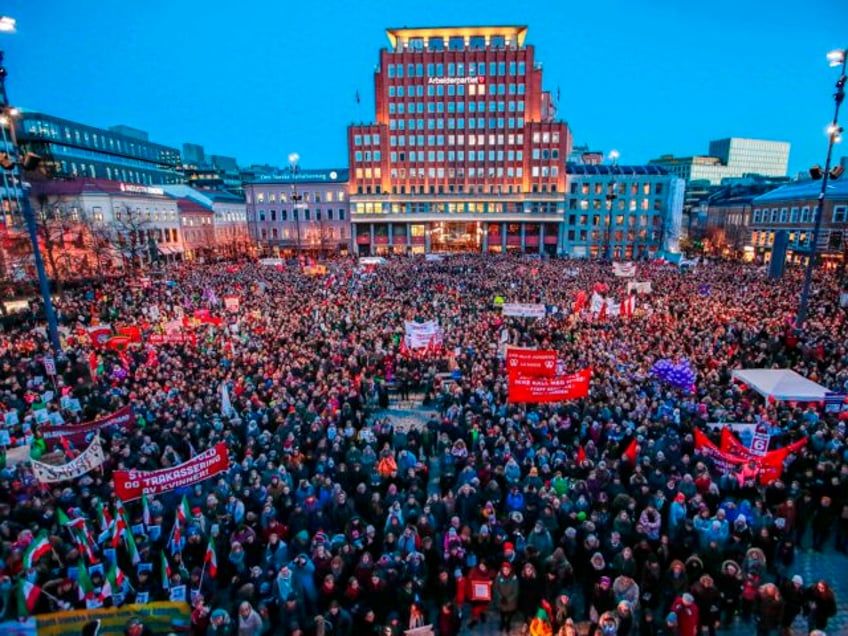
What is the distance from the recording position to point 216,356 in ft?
58.0

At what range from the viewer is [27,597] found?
256 inches

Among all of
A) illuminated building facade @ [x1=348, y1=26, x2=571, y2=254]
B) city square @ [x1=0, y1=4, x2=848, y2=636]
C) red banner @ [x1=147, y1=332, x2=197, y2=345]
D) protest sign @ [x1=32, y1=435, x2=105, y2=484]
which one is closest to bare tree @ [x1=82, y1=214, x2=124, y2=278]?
city square @ [x1=0, y1=4, x2=848, y2=636]

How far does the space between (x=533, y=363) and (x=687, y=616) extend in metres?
7.63

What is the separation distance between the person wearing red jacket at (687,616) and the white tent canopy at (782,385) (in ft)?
27.2

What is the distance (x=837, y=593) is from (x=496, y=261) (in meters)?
39.9

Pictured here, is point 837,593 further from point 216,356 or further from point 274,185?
point 274,185

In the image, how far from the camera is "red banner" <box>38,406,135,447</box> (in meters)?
10.5

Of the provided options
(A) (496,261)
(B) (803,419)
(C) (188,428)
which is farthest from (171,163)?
(B) (803,419)

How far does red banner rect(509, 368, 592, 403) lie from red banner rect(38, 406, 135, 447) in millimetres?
9095

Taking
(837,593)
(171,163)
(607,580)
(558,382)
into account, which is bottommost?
(837,593)

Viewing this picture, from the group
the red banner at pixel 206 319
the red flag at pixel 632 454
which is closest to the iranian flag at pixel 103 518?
the red flag at pixel 632 454

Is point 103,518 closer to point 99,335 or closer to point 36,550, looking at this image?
point 36,550

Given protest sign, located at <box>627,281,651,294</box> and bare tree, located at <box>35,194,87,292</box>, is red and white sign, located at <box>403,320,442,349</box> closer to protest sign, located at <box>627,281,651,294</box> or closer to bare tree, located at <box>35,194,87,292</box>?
protest sign, located at <box>627,281,651,294</box>

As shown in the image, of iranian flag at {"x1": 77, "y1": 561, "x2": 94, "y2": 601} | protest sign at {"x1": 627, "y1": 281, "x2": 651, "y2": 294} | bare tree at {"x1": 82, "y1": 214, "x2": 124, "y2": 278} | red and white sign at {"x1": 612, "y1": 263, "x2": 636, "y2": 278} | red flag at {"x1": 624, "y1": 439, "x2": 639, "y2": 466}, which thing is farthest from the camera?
bare tree at {"x1": 82, "y1": 214, "x2": 124, "y2": 278}
